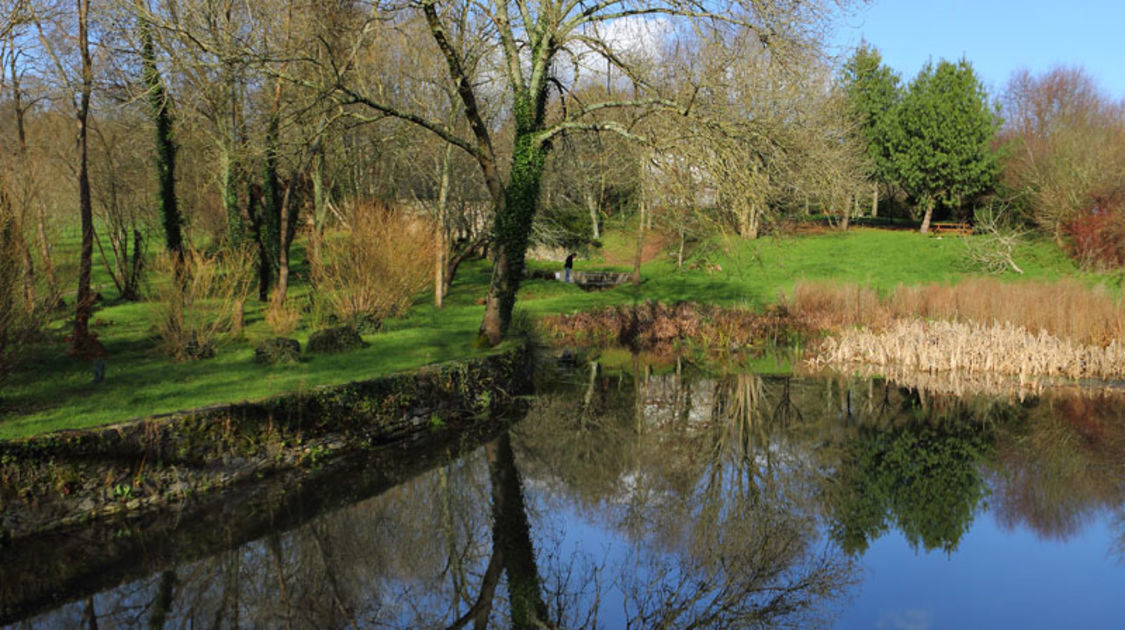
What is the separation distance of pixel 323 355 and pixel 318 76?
229 inches

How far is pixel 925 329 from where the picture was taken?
18250 mm

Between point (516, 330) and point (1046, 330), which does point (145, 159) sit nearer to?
point (516, 330)

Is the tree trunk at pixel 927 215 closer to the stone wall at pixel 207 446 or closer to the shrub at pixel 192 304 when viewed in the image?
the stone wall at pixel 207 446

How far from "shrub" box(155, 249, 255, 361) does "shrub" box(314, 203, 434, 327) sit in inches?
157

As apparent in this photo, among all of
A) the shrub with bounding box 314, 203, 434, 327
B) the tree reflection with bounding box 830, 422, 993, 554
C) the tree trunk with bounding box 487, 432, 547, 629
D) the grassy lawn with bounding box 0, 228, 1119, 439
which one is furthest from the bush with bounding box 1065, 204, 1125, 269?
the tree trunk with bounding box 487, 432, 547, 629

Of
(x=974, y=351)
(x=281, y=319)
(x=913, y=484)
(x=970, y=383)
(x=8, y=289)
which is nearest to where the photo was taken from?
(x=8, y=289)

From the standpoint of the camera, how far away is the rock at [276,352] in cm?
1309

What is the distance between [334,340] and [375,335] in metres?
2.45

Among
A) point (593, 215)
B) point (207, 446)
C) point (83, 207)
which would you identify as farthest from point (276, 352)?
point (593, 215)

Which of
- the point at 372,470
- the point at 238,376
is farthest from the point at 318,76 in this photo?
the point at 372,470

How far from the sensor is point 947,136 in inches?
1577

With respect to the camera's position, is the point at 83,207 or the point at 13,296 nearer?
the point at 13,296

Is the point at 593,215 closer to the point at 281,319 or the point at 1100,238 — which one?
the point at 1100,238

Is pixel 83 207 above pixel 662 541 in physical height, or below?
above
